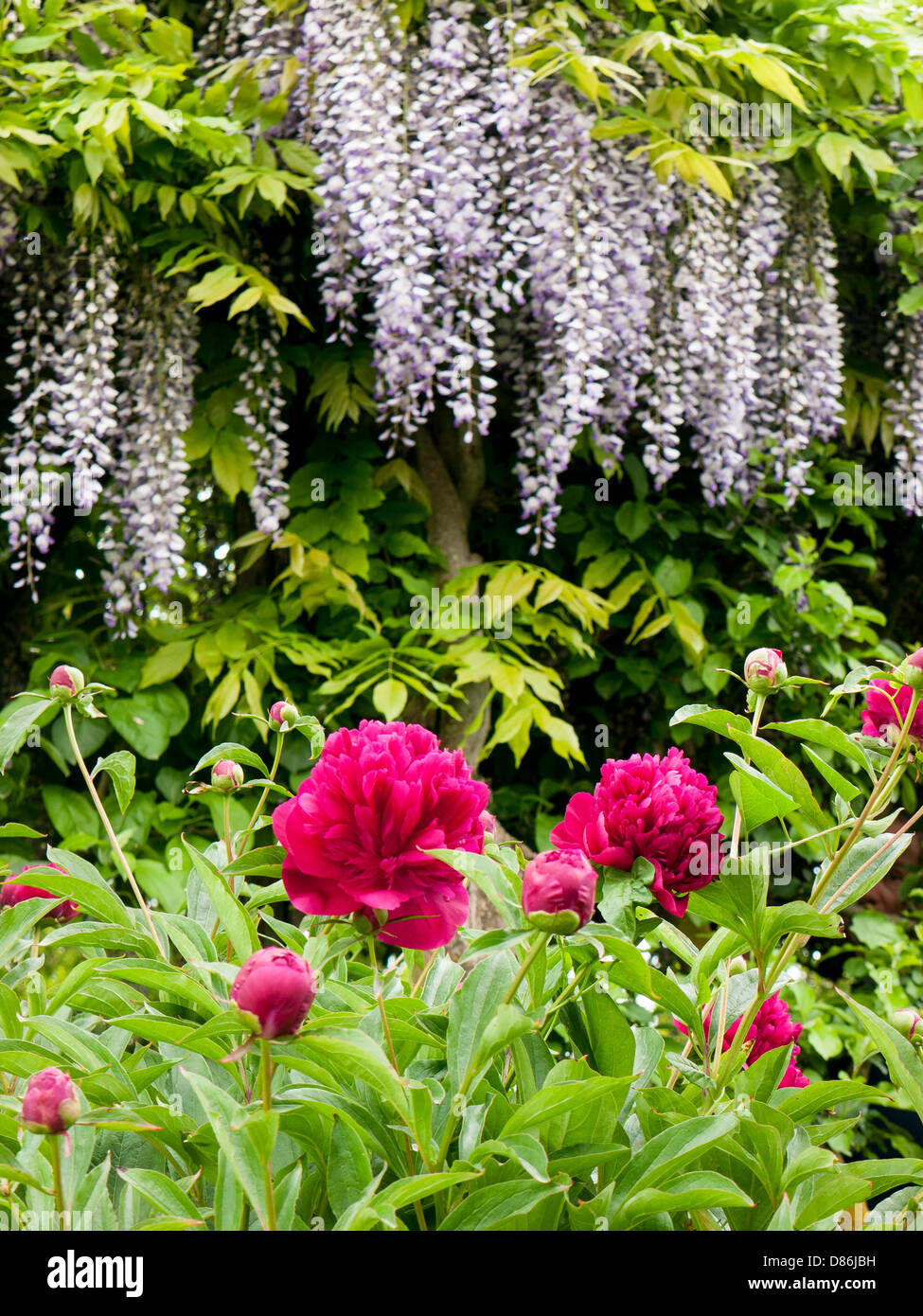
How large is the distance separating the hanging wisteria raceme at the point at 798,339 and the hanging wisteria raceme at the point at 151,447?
1337mm

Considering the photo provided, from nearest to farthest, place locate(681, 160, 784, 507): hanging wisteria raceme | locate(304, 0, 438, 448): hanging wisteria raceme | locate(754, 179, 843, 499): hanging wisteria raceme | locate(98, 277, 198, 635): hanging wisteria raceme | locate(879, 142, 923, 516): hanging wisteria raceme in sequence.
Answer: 1. locate(304, 0, 438, 448): hanging wisteria raceme
2. locate(98, 277, 198, 635): hanging wisteria raceme
3. locate(681, 160, 784, 507): hanging wisteria raceme
4. locate(754, 179, 843, 499): hanging wisteria raceme
5. locate(879, 142, 923, 516): hanging wisteria raceme

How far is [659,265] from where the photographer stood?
7.84ft

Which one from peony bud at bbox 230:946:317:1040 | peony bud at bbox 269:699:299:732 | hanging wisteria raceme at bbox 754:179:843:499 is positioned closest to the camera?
peony bud at bbox 230:946:317:1040

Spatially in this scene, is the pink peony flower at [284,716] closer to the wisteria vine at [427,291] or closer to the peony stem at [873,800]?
the peony stem at [873,800]

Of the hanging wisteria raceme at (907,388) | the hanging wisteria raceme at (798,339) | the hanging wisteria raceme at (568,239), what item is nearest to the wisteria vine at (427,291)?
the hanging wisteria raceme at (568,239)

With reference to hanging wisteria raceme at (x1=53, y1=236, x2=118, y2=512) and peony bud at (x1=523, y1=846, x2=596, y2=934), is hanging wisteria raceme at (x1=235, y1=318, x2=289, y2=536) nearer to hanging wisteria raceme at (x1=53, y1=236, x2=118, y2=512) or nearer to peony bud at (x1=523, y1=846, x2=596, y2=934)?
hanging wisteria raceme at (x1=53, y1=236, x2=118, y2=512)

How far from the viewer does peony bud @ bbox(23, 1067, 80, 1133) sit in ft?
1.56

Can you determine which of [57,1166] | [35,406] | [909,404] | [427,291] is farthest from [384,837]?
[909,404]

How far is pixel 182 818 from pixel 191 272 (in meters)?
1.16

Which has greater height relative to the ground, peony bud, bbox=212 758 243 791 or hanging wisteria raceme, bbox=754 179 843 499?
hanging wisteria raceme, bbox=754 179 843 499

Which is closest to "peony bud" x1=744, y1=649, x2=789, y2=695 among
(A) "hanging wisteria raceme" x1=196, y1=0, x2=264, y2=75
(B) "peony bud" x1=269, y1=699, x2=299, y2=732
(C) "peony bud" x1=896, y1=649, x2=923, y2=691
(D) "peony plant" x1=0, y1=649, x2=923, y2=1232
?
(D) "peony plant" x1=0, y1=649, x2=923, y2=1232

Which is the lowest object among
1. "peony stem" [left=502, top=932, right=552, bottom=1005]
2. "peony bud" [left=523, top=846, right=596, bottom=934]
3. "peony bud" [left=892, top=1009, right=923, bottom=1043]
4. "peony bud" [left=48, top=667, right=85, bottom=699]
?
"peony bud" [left=892, top=1009, right=923, bottom=1043]

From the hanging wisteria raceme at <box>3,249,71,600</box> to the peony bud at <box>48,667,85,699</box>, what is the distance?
1.43 m

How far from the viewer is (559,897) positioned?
1.63 ft
